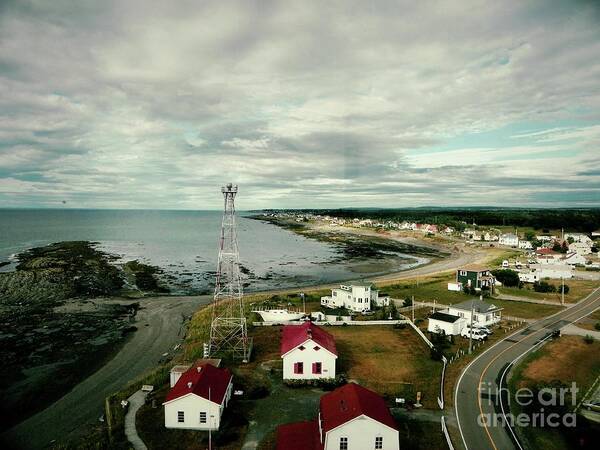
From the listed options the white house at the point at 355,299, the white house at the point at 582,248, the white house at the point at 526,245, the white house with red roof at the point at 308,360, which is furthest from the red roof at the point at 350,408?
the white house at the point at 526,245

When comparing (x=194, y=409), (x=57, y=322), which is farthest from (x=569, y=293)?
(x=57, y=322)

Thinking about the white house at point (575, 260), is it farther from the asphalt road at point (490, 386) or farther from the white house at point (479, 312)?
the white house at point (479, 312)

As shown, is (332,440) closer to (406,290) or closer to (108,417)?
(108,417)

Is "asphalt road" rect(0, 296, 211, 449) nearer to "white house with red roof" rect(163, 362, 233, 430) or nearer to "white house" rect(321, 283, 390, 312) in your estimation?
"white house with red roof" rect(163, 362, 233, 430)

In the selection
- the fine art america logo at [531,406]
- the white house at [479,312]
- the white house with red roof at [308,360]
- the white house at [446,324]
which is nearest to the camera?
the fine art america logo at [531,406]

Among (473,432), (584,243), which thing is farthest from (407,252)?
(473,432)

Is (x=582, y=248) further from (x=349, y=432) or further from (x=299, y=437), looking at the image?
(x=299, y=437)
